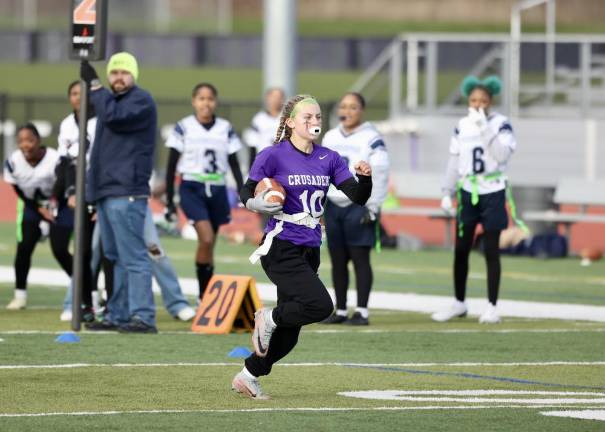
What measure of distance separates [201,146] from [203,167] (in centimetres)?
18

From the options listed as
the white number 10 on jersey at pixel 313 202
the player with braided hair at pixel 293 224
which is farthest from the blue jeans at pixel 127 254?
the white number 10 on jersey at pixel 313 202

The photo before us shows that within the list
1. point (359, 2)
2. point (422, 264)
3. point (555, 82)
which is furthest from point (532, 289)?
point (359, 2)

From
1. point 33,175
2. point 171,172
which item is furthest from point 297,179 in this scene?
point 33,175

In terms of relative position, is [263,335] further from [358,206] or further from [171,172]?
[171,172]

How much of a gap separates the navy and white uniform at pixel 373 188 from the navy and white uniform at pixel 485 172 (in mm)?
707

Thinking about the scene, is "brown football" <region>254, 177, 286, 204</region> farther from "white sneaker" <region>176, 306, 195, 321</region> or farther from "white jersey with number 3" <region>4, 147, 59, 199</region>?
"white jersey with number 3" <region>4, 147, 59, 199</region>

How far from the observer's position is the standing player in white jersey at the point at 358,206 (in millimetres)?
13891

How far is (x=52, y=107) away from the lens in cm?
3959

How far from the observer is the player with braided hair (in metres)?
9.59

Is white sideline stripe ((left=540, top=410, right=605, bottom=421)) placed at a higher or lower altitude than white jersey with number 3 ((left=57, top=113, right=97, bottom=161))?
lower

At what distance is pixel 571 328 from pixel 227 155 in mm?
3240

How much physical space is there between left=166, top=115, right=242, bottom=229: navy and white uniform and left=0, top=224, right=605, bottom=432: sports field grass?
3.29 ft

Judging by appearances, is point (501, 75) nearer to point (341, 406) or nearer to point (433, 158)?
point (433, 158)

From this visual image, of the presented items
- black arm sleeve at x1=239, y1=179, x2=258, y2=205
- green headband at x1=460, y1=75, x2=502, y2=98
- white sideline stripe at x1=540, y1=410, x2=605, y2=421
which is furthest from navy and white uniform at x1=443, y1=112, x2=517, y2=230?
white sideline stripe at x1=540, y1=410, x2=605, y2=421
